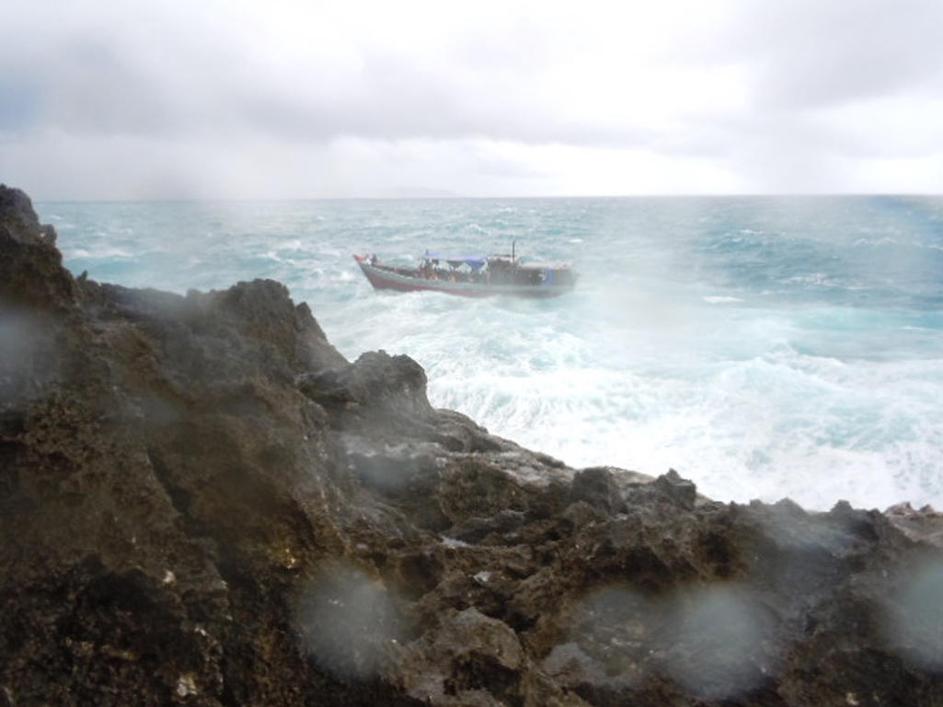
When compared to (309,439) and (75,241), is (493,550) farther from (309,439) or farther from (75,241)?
(75,241)

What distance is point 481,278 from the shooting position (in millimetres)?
36375

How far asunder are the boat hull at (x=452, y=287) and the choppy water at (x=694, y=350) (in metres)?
0.93

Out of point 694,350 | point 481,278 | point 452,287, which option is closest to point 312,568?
point 694,350

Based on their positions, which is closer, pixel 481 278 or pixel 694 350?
pixel 694 350

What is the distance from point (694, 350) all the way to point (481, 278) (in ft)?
47.8

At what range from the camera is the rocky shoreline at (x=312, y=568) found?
314 centimetres

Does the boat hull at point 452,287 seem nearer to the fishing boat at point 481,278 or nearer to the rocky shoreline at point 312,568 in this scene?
the fishing boat at point 481,278

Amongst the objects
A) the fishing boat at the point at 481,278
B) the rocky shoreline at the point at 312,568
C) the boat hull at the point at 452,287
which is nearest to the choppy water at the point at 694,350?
the boat hull at the point at 452,287

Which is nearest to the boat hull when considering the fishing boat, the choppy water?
the fishing boat

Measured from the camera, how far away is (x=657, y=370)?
2081cm

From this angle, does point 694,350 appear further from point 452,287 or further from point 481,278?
point 452,287

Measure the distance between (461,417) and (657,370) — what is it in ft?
45.1

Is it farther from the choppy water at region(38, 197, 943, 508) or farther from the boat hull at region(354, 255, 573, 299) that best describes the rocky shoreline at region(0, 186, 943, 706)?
the boat hull at region(354, 255, 573, 299)

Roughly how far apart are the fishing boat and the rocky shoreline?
30.0 meters
